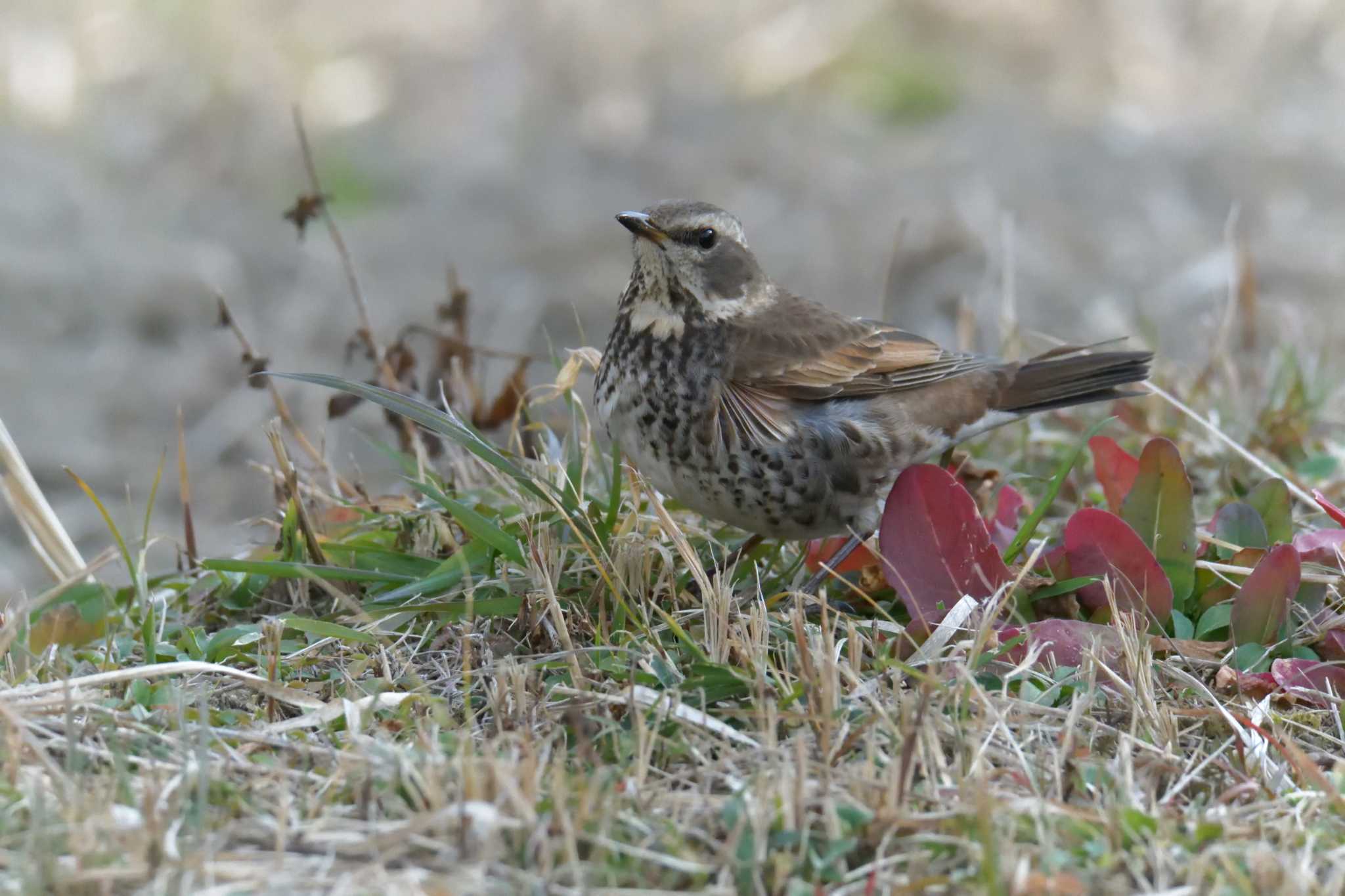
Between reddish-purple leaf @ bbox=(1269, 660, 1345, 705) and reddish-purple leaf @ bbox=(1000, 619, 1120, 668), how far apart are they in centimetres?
38

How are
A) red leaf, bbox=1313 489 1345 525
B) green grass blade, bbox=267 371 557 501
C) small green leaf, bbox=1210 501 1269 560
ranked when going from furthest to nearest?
1. small green leaf, bbox=1210 501 1269 560
2. red leaf, bbox=1313 489 1345 525
3. green grass blade, bbox=267 371 557 501

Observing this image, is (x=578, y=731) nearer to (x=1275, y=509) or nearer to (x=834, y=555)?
(x=834, y=555)

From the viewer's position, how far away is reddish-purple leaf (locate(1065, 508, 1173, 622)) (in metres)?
3.80

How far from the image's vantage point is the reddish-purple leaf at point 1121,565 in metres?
3.80

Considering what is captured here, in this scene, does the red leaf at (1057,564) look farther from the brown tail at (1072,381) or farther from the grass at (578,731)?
the brown tail at (1072,381)

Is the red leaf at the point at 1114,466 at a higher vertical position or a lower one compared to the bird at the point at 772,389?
lower

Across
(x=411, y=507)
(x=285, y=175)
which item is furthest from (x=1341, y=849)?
(x=285, y=175)

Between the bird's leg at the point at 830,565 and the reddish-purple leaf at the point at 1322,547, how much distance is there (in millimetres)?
1192

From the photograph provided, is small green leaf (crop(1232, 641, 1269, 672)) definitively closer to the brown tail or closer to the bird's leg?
the bird's leg

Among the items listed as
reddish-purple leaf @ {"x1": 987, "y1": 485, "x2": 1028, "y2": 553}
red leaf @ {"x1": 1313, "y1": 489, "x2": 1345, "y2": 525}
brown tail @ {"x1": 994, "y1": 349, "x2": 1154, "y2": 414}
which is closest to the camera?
red leaf @ {"x1": 1313, "y1": 489, "x2": 1345, "y2": 525}

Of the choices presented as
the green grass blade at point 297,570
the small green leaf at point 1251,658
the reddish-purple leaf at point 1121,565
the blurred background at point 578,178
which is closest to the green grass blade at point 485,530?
the green grass blade at point 297,570

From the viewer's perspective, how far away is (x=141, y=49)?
990cm

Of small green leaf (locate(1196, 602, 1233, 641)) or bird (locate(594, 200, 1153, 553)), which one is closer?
small green leaf (locate(1196, 602, 1233, 641))

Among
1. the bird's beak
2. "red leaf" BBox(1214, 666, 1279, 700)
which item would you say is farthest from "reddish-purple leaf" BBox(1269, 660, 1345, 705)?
the bird's beak
